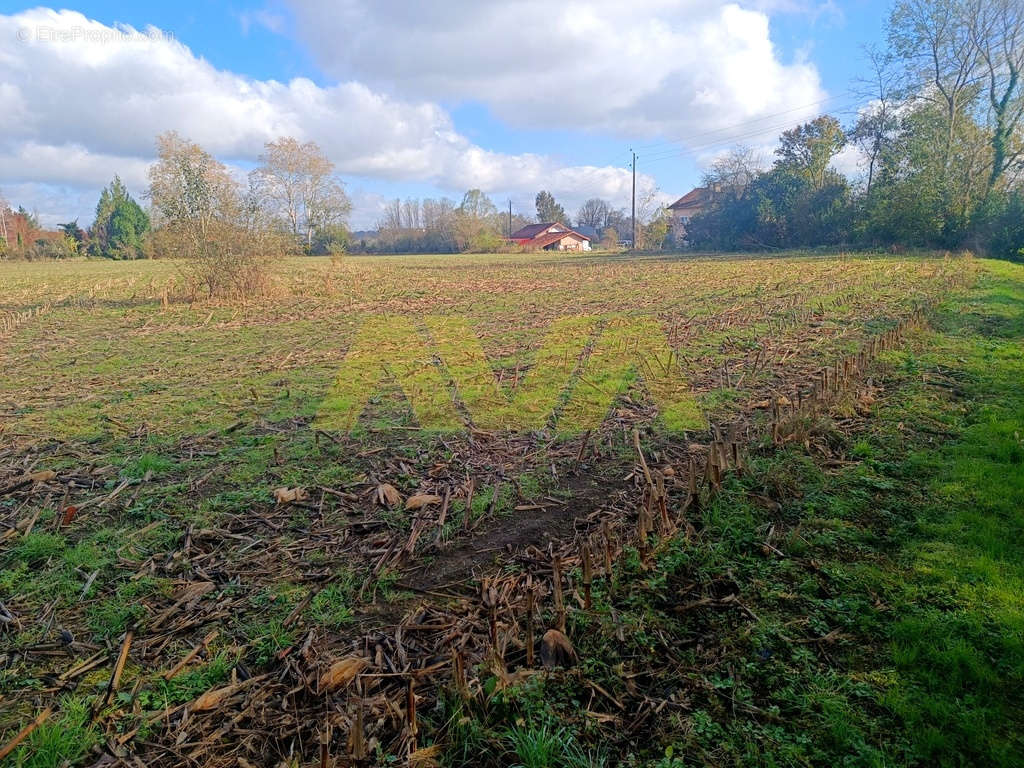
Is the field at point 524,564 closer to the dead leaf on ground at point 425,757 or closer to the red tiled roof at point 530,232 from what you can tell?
the dead leaf on ground at point 425,757

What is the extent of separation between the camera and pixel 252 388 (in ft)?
27.2

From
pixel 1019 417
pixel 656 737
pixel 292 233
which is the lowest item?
pixel 656 737

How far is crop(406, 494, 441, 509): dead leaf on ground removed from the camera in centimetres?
474

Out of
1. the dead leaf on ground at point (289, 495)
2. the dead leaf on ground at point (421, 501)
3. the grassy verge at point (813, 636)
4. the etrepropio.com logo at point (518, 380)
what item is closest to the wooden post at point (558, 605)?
the grassy verge at point (813, 636)

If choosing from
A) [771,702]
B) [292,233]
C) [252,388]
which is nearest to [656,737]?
[771,702]

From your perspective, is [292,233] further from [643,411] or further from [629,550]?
[629,550]

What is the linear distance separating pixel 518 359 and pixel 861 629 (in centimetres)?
704

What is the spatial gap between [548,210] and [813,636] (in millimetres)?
106640

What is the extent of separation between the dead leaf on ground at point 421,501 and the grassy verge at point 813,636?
1746mm

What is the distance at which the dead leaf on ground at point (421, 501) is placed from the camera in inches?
187

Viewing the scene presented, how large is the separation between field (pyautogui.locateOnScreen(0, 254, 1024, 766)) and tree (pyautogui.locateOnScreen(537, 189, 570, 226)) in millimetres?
99519

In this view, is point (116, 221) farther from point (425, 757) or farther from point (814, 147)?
point (425, 757)

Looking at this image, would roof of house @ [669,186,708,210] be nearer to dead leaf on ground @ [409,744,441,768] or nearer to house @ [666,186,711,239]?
house @ [666,186,711,239]

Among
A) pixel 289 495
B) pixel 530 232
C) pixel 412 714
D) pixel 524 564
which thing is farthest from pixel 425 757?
pixel 530 232
